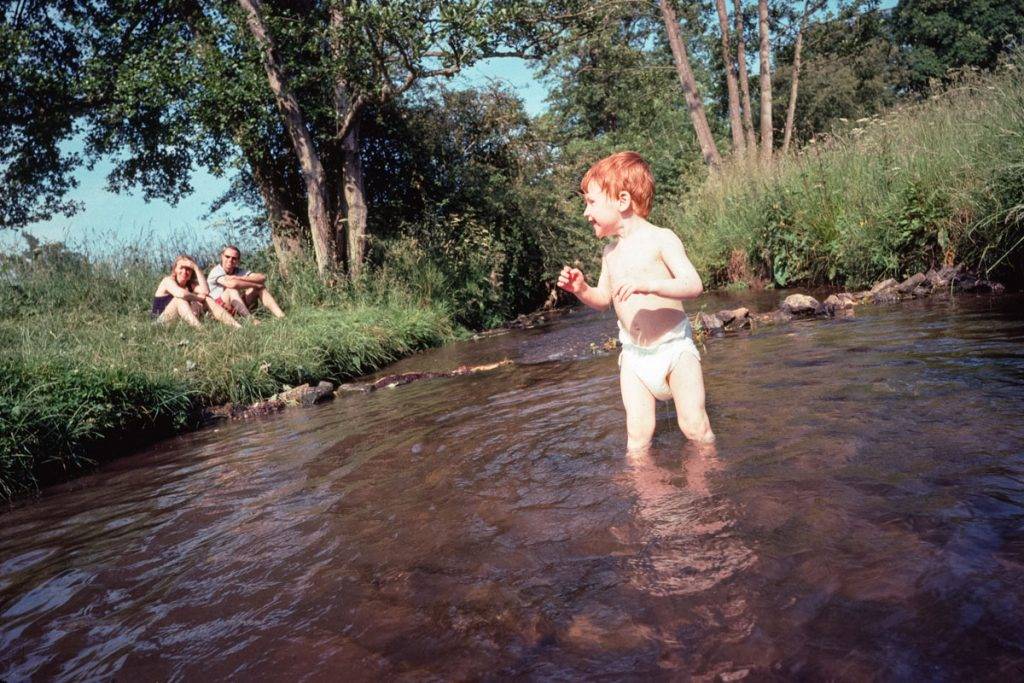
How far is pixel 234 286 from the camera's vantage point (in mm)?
10414

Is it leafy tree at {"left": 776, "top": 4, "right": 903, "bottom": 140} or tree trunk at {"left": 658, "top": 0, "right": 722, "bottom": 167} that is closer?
tree trunk at {"left": 658, "top": 0, "right": 722, "bottom": 167}

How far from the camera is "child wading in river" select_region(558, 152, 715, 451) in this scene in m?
3.40

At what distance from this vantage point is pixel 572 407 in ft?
15.8

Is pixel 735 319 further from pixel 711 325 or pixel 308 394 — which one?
pixel 308 394

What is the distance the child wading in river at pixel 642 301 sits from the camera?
11.2 ft

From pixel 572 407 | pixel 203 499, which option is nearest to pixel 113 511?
pixel 203 499

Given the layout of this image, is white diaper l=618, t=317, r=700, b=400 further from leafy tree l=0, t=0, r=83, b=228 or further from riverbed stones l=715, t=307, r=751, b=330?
leafy tree l=0, t=0, r=83, b=228

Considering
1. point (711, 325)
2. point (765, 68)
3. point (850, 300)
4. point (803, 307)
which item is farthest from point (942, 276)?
point (765, 68)

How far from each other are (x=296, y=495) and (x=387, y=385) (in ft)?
13.9

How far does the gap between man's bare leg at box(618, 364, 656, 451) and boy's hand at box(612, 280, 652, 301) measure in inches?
17.0

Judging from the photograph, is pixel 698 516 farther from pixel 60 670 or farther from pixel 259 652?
pixel 60 670

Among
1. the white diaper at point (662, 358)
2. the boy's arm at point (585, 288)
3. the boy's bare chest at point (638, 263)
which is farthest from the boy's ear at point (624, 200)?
the white diaper at point (662, 358)

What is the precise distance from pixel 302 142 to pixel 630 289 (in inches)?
445

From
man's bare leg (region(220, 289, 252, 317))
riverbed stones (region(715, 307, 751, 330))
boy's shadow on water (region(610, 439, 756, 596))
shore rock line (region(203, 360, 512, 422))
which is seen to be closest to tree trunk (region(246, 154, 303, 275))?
man's bare leg (region(220, 289, 252, 317))
